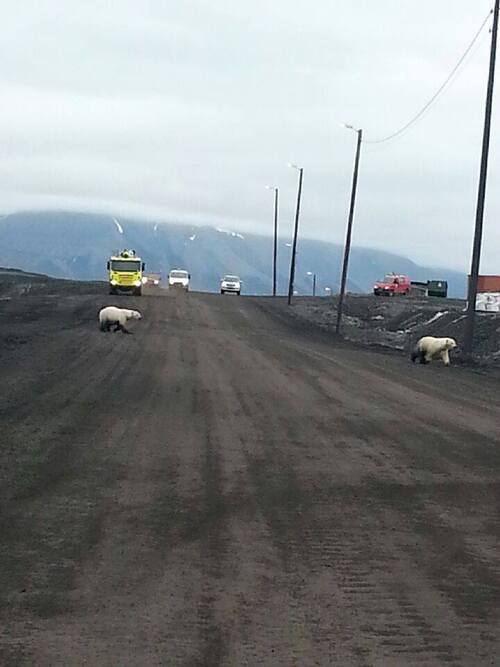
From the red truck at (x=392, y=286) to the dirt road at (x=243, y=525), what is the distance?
73.1 m

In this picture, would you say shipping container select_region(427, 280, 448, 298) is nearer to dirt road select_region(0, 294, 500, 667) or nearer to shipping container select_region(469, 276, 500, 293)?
shipping container select_region(469, 276, 500, 293)

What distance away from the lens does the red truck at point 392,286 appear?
3738 inches

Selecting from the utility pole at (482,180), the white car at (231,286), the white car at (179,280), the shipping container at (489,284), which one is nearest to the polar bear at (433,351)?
the utility pole at (482,180)

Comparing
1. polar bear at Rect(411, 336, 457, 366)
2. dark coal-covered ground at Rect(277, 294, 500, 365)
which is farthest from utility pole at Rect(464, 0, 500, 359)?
polar bear at Rect(411, 336, 457, 366)

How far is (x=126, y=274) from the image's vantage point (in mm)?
69125

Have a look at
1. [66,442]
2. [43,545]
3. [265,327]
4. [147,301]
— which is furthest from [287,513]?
[147,301]

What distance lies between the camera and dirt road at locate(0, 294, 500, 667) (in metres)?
7.03

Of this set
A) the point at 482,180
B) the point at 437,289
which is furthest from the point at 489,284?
the point at 482,180

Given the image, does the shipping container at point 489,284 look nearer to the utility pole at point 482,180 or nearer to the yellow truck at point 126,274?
the yellow truck at point 126,274

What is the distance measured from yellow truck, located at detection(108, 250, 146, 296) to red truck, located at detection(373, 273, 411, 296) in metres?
30.8

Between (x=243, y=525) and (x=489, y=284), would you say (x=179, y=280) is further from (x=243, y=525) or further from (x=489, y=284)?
(x=243, y=525)

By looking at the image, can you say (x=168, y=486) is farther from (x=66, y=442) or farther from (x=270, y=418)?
(x=270, y=418)

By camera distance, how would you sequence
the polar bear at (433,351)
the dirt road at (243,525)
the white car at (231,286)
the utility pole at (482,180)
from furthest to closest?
→ the white car at (231,286)
the utility pole at (482,180)
the polar bear at (433,351)
the dirt road at (243,525)

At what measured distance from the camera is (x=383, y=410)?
19.4 meters
